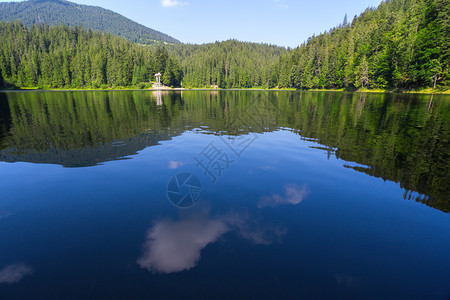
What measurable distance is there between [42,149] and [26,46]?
750 feet

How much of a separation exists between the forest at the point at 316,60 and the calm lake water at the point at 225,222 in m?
76.4

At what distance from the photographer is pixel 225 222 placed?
7113 millimetres

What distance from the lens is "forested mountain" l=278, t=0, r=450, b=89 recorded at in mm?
65188

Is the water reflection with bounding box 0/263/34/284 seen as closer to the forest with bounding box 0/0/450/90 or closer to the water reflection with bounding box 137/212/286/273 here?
the water reflection with bounding box 137/212/286/273

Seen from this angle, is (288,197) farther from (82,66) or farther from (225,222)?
(82,66)

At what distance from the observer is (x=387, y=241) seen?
20.8ft

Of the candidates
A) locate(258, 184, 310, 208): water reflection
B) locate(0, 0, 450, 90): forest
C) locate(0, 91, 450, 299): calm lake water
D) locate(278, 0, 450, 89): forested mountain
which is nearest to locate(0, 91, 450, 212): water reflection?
locate(0, 91, 450, 299): calm lake water

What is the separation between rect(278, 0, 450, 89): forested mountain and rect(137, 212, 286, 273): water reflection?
83310 millimetres

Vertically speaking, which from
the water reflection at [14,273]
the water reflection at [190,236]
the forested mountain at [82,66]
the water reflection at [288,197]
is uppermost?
the forested mountain at [82,66]

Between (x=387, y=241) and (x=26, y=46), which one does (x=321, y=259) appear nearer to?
(x=387, y=241)

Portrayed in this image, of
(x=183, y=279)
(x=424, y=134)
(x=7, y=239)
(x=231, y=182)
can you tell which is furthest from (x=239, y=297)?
(x=424, y=134)

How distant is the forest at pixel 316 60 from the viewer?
227ft

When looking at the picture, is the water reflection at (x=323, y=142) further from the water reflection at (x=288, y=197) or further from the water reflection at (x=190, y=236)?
the water reflection at (x=190, y=236)

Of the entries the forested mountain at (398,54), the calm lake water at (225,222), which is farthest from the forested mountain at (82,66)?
the calm lake water at (225,222)
